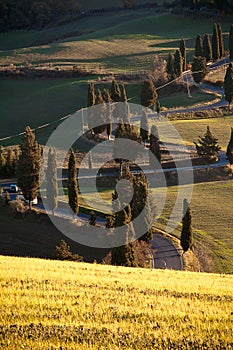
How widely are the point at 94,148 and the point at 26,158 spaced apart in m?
23.1

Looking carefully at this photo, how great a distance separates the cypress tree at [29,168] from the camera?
51.4m

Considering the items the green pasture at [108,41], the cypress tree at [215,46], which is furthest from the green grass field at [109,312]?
the green pasture at [108,41]

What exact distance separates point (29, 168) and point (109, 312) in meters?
33.9

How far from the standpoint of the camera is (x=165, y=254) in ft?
149

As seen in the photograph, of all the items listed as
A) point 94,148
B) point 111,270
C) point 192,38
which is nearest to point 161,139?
point 94,148

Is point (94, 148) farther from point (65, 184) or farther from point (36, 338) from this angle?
point (36, 338)

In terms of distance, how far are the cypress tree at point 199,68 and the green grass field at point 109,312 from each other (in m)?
76.4

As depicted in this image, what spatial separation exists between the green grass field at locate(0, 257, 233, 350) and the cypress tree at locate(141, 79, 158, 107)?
61.7 meters

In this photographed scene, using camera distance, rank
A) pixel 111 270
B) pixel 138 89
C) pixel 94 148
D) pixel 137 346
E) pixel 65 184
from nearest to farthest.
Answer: pixel 137 346 → pixel 111 270 → pixel 65 184 → pixel 94 148 → pixel 138 89

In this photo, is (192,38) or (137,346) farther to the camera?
(192,38)

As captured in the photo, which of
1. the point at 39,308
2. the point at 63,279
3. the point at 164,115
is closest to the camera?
the point at 39,308

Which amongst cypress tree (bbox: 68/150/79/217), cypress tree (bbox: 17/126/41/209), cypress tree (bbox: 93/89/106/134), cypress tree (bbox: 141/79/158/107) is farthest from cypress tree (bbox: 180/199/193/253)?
cypress tree (bbox: 141/79/158/107)

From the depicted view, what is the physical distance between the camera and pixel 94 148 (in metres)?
73.8

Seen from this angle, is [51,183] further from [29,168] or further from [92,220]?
[92,220]
